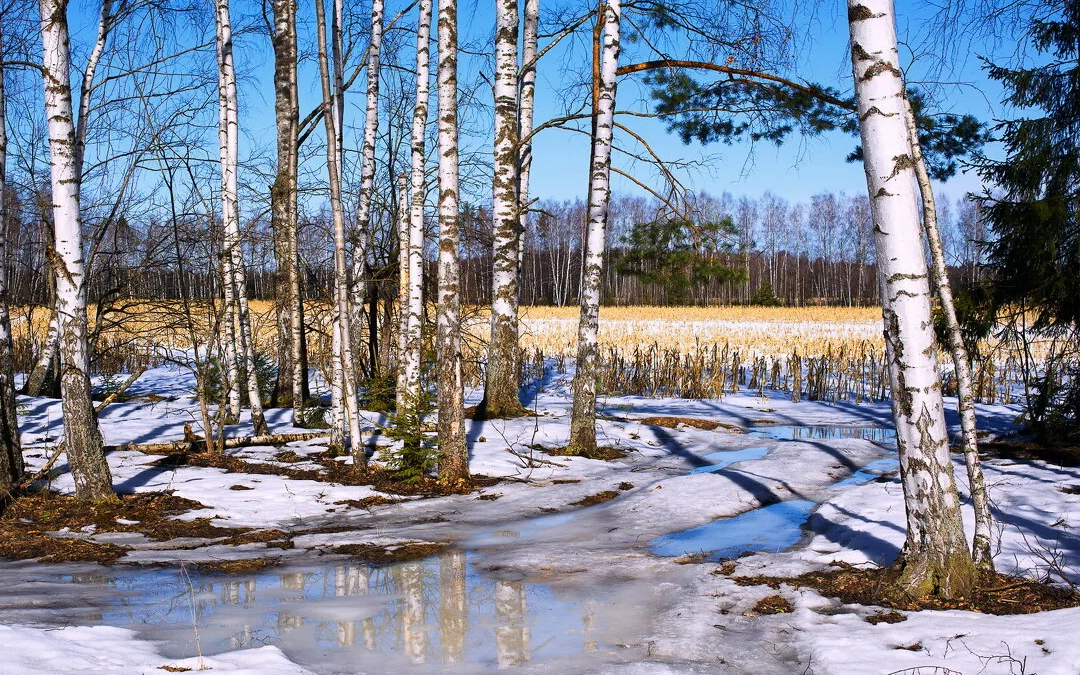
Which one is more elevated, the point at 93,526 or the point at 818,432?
the point at 93,526

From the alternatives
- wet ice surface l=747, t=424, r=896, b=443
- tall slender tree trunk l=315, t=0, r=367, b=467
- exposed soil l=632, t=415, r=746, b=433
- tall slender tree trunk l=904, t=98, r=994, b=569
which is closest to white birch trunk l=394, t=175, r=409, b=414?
tall slender tree trunk l=315, t=0, r=367, b=467

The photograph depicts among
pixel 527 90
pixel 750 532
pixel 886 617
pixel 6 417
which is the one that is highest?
pixel 527 90

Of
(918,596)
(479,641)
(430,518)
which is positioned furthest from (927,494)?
(430,518)

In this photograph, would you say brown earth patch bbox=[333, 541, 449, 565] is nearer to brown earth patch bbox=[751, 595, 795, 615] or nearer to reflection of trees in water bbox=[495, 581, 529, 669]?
reflection of trees in water bbox=[495, 581, 529, 669]

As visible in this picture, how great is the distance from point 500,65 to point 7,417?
21.5ft

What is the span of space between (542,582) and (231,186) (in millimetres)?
7712

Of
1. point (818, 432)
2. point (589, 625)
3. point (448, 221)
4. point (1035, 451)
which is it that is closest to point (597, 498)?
point (448, 221)

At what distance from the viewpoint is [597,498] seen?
7.97 metres

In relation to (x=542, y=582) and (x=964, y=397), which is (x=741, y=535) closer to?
(x=542, y=582)

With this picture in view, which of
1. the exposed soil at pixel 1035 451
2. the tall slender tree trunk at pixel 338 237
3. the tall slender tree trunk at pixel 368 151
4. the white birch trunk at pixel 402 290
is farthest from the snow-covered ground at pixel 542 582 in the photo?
the tall slender tree trunk at pixel 368 151

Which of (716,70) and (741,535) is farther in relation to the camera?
(716,70)

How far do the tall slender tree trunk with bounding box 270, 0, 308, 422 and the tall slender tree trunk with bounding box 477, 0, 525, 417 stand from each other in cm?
250

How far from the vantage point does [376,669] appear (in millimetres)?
3781

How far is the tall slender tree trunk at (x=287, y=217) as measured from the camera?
378 inches
